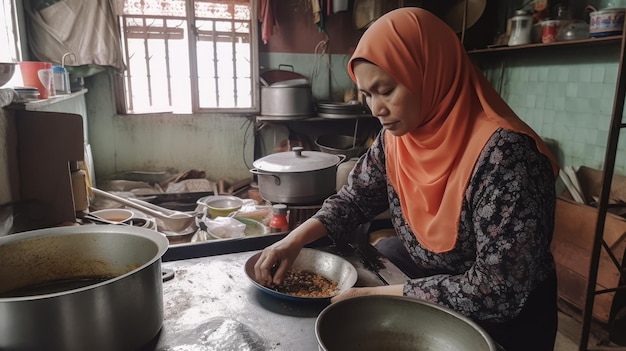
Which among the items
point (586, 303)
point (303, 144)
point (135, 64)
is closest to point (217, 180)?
point (303, 144)

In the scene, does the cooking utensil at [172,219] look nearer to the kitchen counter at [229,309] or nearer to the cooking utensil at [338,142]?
the kitchen counter at [229,309]

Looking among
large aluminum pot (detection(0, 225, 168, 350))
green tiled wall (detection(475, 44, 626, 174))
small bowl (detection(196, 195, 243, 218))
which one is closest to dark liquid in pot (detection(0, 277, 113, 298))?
large aluminum pot (detection(0, 225, 168, 350))

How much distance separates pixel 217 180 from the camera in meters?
4.24

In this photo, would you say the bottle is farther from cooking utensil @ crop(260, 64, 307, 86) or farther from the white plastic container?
cooking utensil @ crop(260, 64, 307, 86)

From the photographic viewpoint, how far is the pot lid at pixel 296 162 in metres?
2.16

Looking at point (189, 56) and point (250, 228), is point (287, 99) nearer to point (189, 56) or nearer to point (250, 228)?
point (189, 56)

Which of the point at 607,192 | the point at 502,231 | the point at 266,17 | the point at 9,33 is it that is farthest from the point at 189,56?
the point at 502,231

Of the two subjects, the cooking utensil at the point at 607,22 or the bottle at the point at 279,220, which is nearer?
the bottle at the point at 279,220

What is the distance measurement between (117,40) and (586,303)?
3595 millimetres

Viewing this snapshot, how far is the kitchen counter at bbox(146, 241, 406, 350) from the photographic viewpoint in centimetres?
86

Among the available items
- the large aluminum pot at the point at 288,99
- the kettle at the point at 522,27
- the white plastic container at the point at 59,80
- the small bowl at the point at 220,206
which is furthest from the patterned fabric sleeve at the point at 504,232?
the large aluminum pot at the point at 288,99

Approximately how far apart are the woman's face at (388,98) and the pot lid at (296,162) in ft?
3.36

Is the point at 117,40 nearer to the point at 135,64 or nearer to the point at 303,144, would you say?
the point at 135,64

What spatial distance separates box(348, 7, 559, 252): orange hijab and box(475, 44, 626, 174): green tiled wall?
1809 millimetres
